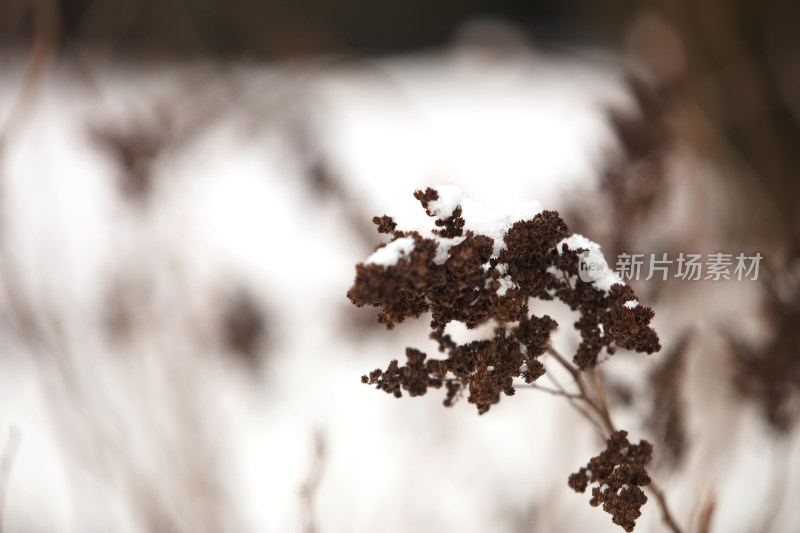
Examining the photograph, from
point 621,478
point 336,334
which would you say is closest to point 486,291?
point 621,478

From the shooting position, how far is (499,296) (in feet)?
1.33

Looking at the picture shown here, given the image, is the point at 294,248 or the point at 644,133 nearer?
the point at 644,133

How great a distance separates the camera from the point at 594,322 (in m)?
0.46

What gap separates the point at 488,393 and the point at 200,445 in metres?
1.04

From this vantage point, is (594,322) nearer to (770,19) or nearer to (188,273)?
(188,273)

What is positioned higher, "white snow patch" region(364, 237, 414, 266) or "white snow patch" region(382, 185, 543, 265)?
"white snow patch" region(382, 185, 543, 265)

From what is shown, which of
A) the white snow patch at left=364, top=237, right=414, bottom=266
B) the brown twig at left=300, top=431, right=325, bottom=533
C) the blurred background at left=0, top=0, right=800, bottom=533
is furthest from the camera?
the blurred background at left=0, top=0, right=800, bottom=533

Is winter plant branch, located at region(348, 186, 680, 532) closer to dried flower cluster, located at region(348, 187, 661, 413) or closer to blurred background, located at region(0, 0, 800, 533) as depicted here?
dried flower cluster, located at region(348, 187, 661, 413)

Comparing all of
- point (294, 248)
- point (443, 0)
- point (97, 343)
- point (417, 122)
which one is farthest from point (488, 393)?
point (443, 0)

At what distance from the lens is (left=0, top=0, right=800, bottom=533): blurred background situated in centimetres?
Answer: 94

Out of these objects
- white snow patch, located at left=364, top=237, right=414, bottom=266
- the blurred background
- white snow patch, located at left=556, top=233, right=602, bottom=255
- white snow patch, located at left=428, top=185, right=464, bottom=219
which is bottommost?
white snow patch, located at left=364, top=237, right=414, bottom=266

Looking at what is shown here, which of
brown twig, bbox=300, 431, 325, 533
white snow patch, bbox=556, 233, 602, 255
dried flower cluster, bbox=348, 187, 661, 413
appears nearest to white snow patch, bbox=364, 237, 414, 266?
dried flower cluster, bbox=348, 187, 661, 413

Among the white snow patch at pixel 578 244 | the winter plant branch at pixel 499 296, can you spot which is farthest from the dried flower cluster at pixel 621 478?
the white snow patch at pixel 578 244

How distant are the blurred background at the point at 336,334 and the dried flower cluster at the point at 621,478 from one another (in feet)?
0.92
